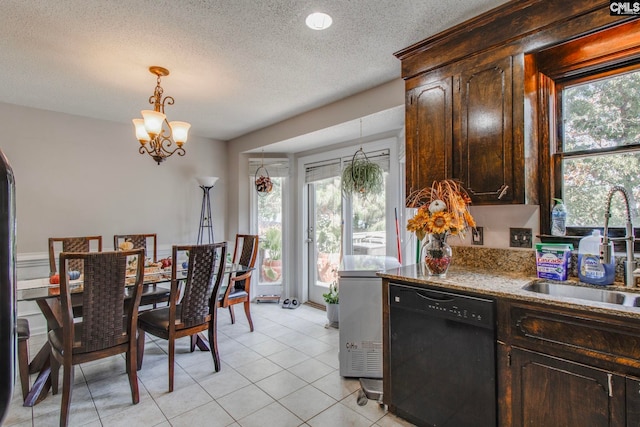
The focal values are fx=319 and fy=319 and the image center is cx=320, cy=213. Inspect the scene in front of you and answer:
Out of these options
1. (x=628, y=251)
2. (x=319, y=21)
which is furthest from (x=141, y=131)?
(x=628, y=251)

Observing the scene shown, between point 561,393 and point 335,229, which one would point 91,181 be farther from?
point 561,393

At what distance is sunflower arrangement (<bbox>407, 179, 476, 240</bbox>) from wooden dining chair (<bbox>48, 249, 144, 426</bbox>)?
1832 millimetres

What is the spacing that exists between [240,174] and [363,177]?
7.04 ft

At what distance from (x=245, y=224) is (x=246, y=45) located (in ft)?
9.73

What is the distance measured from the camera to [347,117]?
125 inches

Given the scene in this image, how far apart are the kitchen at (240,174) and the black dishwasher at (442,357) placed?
29.1 inches

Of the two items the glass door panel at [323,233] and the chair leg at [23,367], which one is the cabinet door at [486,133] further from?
the chair leg at [23,367]

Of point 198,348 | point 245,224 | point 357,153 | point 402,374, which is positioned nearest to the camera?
point 402,374

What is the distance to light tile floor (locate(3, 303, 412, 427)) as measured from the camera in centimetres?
200

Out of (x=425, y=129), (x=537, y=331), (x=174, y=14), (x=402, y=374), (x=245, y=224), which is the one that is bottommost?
(x=402, y=374)

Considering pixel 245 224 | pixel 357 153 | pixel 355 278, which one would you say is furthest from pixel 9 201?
pixel 245 224

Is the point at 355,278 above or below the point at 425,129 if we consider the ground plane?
below

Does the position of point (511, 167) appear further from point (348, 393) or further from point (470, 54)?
point (348, 393)

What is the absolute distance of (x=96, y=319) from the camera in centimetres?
202
